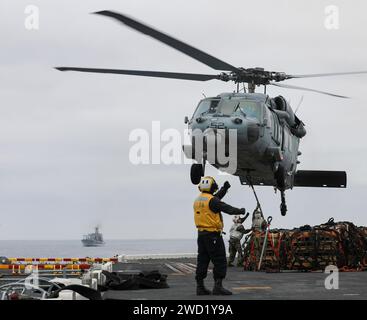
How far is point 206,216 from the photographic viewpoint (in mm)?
12164

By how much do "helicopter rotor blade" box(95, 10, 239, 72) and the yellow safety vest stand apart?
5899mm

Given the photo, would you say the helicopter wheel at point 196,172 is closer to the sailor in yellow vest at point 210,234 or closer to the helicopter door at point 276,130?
the helicopter door at point 276,130

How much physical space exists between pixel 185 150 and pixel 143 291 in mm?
8579

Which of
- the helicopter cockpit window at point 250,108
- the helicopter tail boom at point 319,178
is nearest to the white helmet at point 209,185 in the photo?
the helicopter cockpit window at point 250,108

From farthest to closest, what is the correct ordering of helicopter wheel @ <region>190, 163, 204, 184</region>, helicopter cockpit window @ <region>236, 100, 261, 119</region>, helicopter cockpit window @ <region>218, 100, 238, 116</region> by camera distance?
helicopter wheel @ <region>190, 163, 204, 184</region> < helicopter cockpit window @ <region>236, 100, 261, 119</region> < helicopter cockpit window @ <region>218, 100, 238, 116</region>

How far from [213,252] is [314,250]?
7.38 metres

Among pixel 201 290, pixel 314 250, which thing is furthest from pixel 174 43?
pixel 201 290

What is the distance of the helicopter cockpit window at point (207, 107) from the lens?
21119mm

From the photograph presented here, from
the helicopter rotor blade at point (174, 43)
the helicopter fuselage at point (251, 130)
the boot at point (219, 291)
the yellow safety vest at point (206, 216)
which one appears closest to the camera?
the boot at point (219, 291)

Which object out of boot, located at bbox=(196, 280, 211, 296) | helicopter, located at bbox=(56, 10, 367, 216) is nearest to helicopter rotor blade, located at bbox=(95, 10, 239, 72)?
helicopter, located at bbox=(56, 10, 367, 216)

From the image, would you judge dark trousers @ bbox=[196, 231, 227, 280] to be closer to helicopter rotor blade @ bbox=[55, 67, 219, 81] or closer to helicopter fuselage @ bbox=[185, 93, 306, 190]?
helicopter fuselage @ bbox=[185, 93, 306, 190]

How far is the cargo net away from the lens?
18812mm
